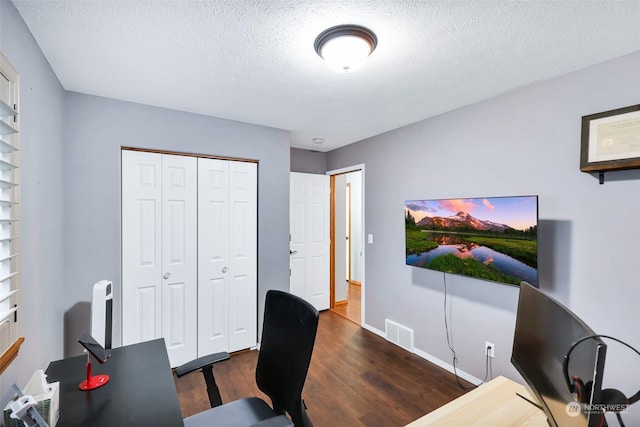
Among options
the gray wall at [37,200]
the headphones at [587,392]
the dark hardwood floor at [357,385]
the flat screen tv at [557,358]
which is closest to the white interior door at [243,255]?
the dark hardwood floor at [357,385]

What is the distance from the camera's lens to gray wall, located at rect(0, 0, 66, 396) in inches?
52.4

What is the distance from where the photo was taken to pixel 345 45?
4.99ft

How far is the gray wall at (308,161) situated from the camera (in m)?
4.18

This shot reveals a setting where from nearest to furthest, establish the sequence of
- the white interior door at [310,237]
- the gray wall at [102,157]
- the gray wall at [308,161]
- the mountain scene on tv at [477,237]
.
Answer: the mountain scene on tv at [477,237], the gray wall at [102,157], the white interior door at [310,237], the gray wall at [308,161]

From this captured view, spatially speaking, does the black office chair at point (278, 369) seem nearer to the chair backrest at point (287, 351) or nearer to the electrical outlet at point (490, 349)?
the chair backrest at point (287, 351)

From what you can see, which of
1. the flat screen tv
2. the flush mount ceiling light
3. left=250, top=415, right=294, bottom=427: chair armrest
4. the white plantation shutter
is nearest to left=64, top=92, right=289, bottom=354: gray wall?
the white plantation shutter

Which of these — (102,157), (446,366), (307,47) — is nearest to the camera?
(307,47)

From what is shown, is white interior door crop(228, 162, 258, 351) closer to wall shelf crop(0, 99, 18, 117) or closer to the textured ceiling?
the textured ceiling

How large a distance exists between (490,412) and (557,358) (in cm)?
39

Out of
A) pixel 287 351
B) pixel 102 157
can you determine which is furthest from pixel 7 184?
pixel 102 157

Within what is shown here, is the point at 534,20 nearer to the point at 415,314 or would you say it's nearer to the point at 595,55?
the point at 595,55

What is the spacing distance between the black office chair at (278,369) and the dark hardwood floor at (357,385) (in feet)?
2.70

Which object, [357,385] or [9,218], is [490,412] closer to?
[357,385]

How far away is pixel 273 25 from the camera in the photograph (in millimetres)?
1467
